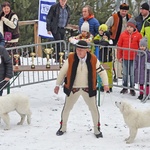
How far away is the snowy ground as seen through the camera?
7457mm

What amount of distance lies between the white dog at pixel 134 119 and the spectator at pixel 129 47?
2.48 meters

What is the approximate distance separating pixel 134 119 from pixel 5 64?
248cm

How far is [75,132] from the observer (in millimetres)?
8062

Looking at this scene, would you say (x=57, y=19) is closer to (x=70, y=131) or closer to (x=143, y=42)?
(x=143, y=42)

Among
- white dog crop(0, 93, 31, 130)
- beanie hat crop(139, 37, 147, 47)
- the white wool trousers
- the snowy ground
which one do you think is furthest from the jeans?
white dog crop(0, 93, 31, 130)

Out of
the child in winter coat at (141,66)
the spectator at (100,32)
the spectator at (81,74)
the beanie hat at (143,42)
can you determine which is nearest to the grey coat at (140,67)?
the child in winter coat at (141,66)

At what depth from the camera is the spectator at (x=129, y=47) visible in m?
9.92

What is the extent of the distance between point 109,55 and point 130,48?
45cm

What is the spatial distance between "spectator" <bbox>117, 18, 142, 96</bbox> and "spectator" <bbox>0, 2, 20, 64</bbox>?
238cm

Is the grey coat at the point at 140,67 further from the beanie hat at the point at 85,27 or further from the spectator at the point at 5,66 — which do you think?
the spectator at the point at 5,66

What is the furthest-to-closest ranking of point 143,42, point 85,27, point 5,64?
point 85,27
point 143,42
point 5,64

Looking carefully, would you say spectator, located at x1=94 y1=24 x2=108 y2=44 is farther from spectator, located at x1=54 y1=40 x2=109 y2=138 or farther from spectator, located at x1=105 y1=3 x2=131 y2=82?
spectator, located at x1=54 y1=40 x2=109 y2=138

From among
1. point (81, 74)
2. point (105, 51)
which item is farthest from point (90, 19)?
point (81, 74)

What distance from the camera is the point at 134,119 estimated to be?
24.5 feet
